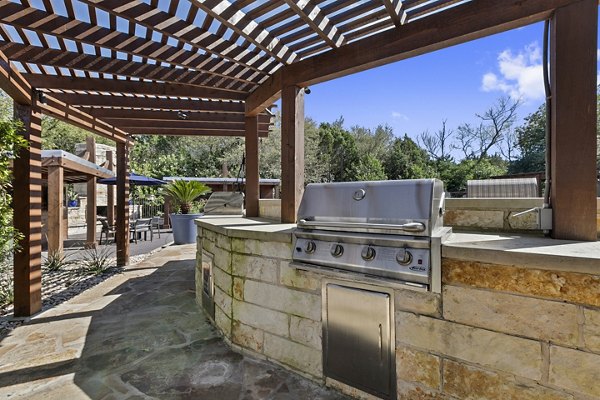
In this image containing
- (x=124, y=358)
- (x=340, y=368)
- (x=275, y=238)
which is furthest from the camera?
(x=124, y=358)

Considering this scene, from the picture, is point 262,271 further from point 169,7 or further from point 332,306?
point 169,7

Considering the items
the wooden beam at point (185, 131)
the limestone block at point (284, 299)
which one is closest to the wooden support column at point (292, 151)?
the limestone block at point (284, 299)

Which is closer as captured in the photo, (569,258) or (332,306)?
(569,258)

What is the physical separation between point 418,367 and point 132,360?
7.52 feet

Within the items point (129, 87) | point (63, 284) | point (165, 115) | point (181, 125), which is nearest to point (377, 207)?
point (129, 87)

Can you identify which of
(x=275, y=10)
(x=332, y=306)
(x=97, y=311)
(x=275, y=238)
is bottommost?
(x=97, y=311)

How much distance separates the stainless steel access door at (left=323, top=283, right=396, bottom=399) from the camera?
1935 millimetres

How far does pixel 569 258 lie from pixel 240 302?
7.42 ft

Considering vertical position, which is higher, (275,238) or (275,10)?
(275,10)

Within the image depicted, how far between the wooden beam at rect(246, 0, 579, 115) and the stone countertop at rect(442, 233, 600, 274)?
→ 4.65ft

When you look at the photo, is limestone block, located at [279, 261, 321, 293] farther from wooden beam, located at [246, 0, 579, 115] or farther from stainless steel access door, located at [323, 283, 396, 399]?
wooden beam, located at [246, 0, 579, 115]

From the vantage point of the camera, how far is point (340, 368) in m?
2.12

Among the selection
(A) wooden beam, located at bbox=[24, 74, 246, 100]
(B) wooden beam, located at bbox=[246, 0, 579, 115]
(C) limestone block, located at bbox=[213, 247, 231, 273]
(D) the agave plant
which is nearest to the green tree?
(D) the agave plant

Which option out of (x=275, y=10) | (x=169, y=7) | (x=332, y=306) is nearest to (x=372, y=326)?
(x=332, y=306)
